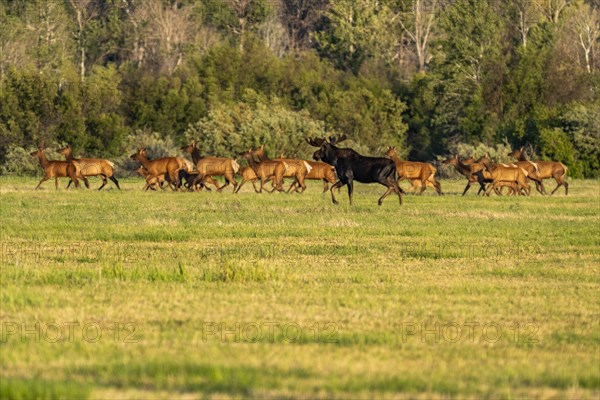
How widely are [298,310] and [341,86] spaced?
6158 cm

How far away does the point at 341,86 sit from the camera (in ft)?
237

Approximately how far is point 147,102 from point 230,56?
6104 mm

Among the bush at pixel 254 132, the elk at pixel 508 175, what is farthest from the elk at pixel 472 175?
the bush at pixel 254 132

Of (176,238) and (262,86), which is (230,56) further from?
(176,238)

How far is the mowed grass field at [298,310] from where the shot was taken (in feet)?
26.3

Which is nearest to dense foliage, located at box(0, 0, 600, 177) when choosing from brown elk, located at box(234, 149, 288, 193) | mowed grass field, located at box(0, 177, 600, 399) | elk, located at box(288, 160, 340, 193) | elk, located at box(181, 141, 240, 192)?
elk, located at box(288, 160, 340, 193)

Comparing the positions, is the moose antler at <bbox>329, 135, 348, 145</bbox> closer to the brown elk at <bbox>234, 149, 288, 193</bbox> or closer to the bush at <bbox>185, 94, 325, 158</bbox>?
the brown elk at <bbox>234, 149, 288, 193</bbox>

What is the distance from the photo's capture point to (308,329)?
1007cm

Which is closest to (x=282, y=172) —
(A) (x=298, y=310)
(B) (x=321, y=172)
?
(B) (x=321, y=172)

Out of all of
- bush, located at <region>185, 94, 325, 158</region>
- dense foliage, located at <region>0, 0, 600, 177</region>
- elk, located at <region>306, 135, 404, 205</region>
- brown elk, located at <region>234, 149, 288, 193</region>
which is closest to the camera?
elk, located at <region>306, 135, 404, 205</region>

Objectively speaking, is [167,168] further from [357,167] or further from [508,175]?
[508,175]

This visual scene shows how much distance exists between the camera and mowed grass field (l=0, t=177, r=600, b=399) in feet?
26.3

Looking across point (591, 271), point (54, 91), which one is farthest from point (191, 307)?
point (54, 91)

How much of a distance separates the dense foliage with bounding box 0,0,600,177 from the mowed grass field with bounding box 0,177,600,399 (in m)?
36.0
